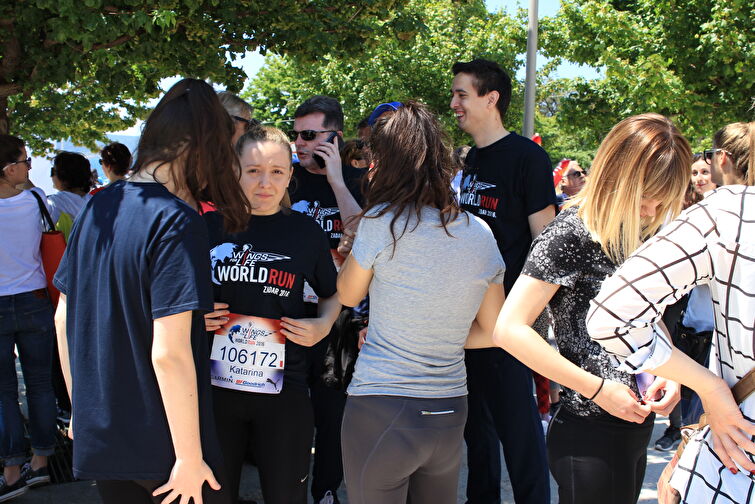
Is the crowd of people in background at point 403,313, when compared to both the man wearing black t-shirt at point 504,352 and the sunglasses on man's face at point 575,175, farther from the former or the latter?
the sunglasses on man's face at point 575,175

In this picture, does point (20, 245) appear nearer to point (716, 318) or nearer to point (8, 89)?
point (8, 89)

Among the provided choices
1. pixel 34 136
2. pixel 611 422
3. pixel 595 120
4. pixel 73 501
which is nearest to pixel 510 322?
pixel 611 422

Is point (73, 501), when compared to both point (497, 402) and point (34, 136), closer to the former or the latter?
point (497, 402)

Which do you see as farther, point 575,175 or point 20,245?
point 575,175

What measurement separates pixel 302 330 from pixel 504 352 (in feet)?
3.68

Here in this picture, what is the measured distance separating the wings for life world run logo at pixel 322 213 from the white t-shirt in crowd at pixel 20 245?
1.79 metres

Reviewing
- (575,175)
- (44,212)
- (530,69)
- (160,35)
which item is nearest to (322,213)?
(160,35)

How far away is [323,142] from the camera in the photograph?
348 cm

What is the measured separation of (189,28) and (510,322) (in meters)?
3.41

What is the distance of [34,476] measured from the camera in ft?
13.4

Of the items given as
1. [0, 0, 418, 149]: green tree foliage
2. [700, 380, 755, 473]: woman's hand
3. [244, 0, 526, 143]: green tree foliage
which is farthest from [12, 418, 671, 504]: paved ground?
[244, 0, 526, 143]: green tree foliage

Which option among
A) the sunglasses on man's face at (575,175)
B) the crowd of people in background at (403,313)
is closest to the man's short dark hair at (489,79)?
the crowd of people in background at (403,313)

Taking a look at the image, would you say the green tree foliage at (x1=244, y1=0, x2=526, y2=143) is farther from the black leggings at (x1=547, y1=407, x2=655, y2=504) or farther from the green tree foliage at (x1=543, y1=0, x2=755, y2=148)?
the black leggings at (x1=547, y1=407, x2=655, y2=504)

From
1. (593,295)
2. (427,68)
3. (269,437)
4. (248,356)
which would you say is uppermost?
(427,68)
